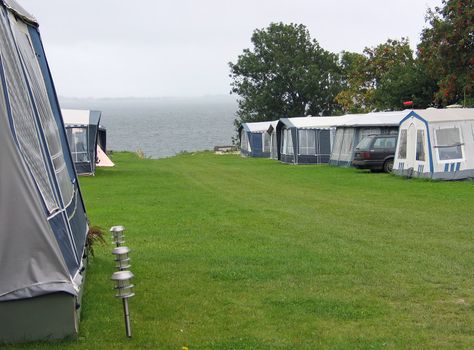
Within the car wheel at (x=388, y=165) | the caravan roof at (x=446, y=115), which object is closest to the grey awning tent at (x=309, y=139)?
the car wheel at (x=388, y=165)

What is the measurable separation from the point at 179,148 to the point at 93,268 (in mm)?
63049

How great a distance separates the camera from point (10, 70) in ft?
20.2

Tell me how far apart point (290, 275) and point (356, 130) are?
76.8 feet

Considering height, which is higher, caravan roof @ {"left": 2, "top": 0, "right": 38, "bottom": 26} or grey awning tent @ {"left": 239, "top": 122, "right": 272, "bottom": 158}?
caravan roof @ {"left": 2, "top": 0, "right": 38, "bottom": 26}

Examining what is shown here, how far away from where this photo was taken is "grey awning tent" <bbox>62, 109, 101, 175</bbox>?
2962 cm

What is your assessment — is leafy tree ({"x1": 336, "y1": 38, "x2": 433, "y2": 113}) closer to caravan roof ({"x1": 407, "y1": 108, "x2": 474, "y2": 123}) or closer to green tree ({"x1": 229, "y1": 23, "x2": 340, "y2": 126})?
green tree ({"x1": 229, "y1": 23, "x2": 340, "y2": 126})

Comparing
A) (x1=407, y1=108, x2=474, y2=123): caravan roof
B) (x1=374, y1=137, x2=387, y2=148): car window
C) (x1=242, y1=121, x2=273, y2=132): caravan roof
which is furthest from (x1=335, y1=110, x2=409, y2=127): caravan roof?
(x1=242, y1=121, x2=273, y2=132): caravan roof

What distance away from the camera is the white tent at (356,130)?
30141 millimetres

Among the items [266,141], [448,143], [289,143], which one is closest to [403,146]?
[448,143]

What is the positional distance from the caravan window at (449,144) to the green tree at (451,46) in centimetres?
858

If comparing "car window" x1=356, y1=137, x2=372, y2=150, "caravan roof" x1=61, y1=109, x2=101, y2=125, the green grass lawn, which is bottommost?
the green grass lawn

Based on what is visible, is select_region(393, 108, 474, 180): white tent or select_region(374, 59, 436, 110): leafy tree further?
select_region(374, 59, 436, 110): leafy tree

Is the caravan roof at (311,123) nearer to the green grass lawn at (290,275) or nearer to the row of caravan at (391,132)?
the row of caravan at (391,132)

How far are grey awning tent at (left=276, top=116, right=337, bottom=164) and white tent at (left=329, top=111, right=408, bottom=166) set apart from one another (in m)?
2.22
